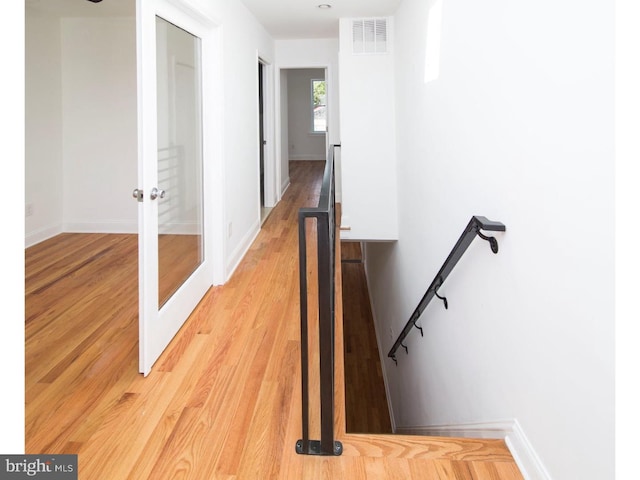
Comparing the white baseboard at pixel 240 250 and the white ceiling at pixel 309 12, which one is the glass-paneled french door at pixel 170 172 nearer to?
the white baseboard at pixel 240 250

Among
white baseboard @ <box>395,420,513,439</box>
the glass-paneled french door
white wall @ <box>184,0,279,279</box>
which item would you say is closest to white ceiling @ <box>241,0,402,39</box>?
white wall @ <box>184,0,279,279</box>

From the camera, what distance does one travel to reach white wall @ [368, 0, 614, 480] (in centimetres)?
126

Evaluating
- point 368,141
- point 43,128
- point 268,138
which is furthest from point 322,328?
point 268,138

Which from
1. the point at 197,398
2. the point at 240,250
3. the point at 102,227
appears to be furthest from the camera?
the point at 102,227

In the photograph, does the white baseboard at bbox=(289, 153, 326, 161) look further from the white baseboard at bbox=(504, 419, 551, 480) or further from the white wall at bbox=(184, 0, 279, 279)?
the white baseboard at bbox=(504, 419, 551, 480)

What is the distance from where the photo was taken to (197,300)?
11.1ft

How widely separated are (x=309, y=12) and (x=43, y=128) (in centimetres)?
315

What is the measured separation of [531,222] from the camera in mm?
1669

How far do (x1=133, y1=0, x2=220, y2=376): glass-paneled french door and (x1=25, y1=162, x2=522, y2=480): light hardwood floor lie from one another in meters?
0.21

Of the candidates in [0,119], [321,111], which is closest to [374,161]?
[0,119]

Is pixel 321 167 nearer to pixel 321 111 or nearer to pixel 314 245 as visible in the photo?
pixel 321 111

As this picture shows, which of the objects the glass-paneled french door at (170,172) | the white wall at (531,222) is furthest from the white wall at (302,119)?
the white wall at (531,222)

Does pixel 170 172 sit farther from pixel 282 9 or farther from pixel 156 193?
pixel 282 9

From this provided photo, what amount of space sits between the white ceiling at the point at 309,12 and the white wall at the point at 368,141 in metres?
0.25
